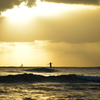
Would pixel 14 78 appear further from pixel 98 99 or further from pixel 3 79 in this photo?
pixel 98 99

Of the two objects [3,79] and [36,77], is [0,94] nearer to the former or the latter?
[3,79]

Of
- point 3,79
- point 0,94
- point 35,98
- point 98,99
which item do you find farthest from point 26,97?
point 3,79

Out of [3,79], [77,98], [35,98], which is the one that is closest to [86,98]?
[77,98]

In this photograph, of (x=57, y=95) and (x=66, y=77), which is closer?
(x=57, y=95)

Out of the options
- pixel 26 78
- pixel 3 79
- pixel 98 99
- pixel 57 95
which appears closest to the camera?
pixel 98 99

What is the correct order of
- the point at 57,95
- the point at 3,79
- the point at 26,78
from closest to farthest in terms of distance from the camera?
the point at 57,95 < the point at 3,79 < the point at 26,78

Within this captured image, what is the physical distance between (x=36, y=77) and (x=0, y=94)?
2126cm

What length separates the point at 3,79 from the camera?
41.0 metres

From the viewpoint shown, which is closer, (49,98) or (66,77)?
(49,98)

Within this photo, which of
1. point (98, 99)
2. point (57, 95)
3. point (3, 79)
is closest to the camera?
point (98, 99)

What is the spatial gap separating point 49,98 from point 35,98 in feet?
4.02

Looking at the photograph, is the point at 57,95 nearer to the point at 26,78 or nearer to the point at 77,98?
the point at 77,98

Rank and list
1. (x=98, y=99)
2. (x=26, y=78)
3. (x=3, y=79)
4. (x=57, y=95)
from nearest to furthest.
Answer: (x=98, y=99)
(x=57, y=95)
(x=3, y=79)
(x=26, y=78)

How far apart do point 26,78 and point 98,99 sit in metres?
23.5
